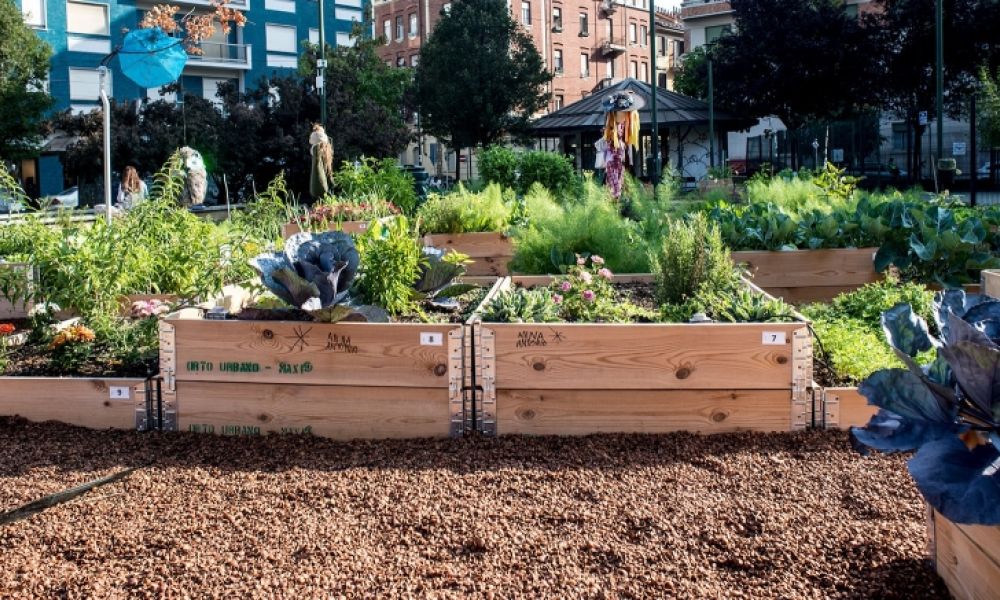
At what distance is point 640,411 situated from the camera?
4.20 meters

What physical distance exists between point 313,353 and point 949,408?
2.75 meters

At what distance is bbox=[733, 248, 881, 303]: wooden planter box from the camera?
7.08 meters

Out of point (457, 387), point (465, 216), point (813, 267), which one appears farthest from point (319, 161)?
point (457, 387)

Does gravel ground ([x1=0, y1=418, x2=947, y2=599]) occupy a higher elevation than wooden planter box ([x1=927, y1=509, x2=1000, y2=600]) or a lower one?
lower

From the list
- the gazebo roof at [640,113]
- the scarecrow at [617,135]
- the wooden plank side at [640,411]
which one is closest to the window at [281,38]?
the gazebo roof at [640,113]

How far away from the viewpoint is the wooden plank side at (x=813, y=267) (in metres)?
7.08

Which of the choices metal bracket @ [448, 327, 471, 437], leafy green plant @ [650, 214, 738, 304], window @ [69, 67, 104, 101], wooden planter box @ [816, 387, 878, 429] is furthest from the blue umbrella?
window @ [69, 67, 104, 101]

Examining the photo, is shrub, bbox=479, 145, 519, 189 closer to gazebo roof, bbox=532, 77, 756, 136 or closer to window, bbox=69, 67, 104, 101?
gazebo roof, bbox=532, 77, 756, 136

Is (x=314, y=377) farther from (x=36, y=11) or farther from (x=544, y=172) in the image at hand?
(x=36, y=11)

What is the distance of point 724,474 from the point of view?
145 inches

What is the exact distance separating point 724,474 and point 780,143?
2386cm

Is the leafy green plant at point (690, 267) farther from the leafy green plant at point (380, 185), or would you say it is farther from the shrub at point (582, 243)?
the leafy green plant at point (380, 185)

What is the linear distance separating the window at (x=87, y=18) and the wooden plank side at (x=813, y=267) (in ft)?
125

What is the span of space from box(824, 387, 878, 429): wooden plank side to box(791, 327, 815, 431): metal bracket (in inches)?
4.2
